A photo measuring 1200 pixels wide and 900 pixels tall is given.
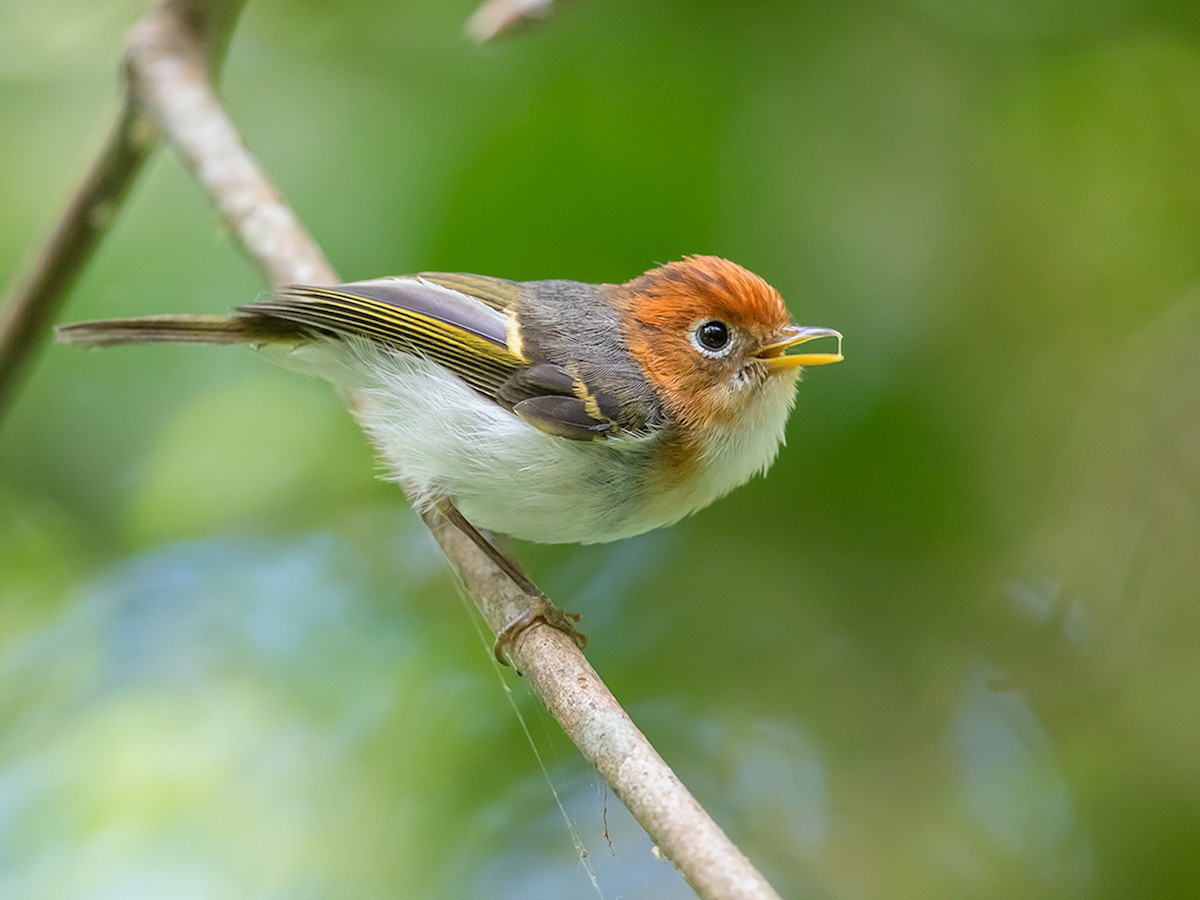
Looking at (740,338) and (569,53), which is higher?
(569,53)

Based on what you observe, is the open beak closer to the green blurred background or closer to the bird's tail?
the green blurred background

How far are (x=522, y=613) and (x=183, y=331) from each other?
3.63 feet

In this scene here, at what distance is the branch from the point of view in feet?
7.09

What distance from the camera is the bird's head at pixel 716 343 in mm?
2785

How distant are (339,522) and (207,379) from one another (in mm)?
736

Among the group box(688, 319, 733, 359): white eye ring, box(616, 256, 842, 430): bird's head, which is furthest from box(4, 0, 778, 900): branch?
box(688, 319, 733, 359): white eye ring

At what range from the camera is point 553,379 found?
2.77m

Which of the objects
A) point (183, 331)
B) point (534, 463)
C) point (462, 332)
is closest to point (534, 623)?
point (534, 463)

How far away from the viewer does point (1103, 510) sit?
3258mm

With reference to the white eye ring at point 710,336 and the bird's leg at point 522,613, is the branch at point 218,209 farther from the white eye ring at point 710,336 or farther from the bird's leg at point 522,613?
the white eye ring at point 710,336

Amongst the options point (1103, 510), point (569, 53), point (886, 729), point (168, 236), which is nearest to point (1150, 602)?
point (1103, 510)

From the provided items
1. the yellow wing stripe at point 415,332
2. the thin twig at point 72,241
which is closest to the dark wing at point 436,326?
the yellow wing stripe at point 415,332

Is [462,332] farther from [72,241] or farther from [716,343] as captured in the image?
[72,241]

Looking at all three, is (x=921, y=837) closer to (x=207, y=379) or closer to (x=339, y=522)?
(x=339, y=522)
